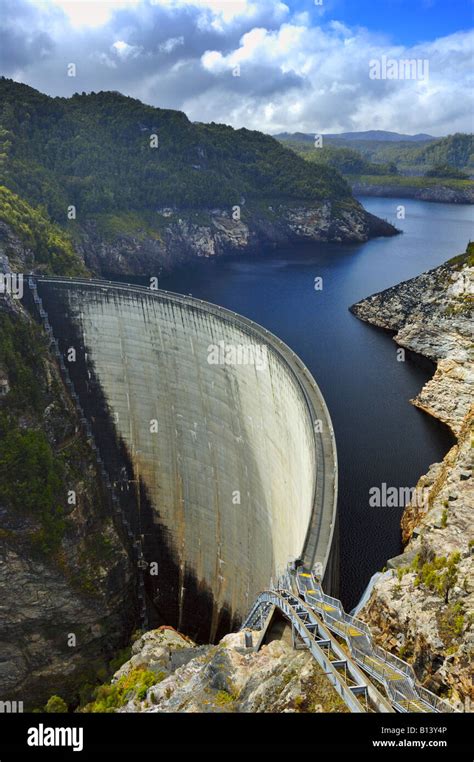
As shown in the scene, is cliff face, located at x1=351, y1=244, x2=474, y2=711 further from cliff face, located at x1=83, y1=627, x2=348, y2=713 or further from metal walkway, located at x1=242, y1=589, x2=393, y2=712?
cliff face, located at x1=83, y1=627, x2=348, y2=713

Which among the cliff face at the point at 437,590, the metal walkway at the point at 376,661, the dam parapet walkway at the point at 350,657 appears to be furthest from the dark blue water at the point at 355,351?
the metal walkway at the point at 376,661

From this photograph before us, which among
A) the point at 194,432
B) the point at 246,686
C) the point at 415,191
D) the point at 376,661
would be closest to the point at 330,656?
the point at 376,661

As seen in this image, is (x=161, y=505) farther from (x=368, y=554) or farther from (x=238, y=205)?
(x=238, y=205)

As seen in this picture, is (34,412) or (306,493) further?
(34,412)

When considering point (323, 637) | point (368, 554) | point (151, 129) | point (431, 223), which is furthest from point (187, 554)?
point (431, 223)

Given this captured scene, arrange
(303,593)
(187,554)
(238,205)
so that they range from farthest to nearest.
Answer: (238,205), (187,554), (303,593)
